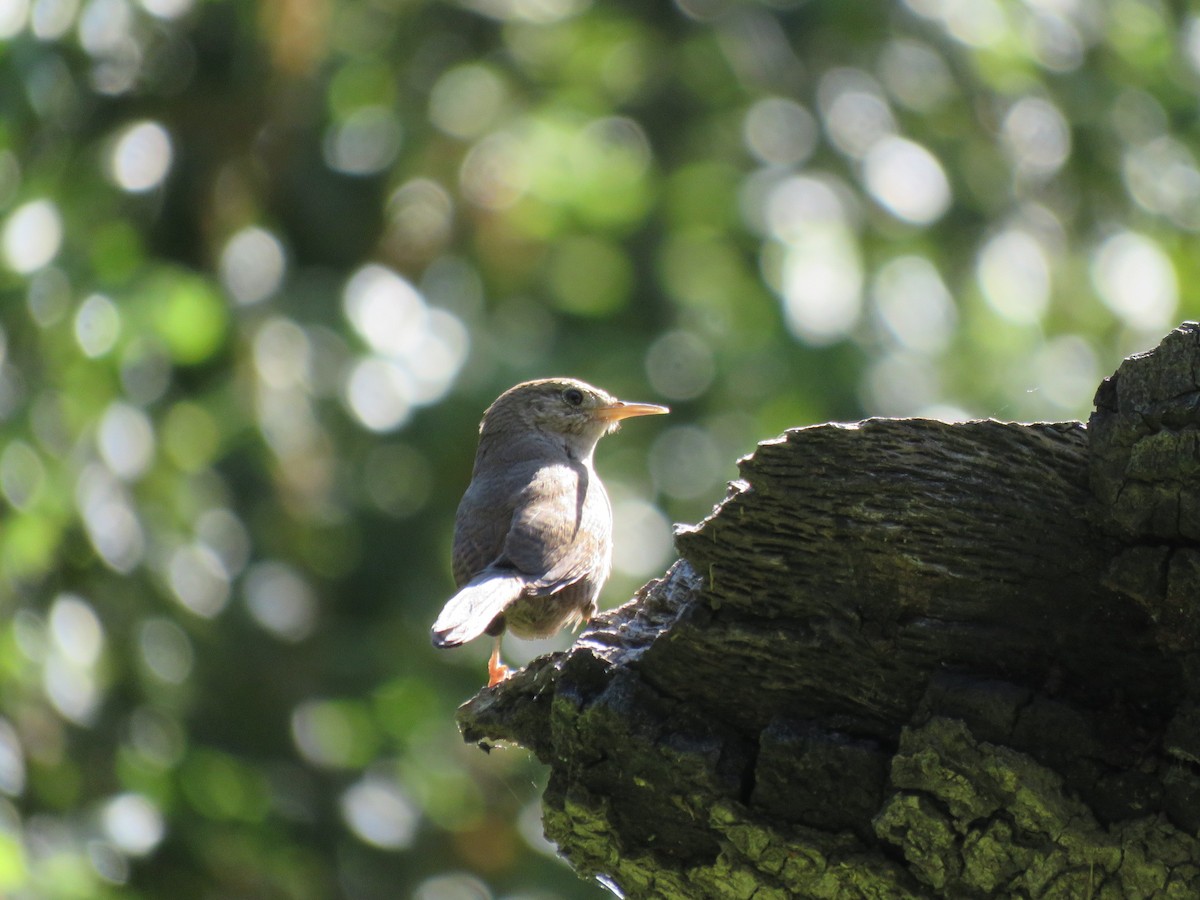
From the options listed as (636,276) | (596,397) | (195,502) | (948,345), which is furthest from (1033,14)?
(195,502)

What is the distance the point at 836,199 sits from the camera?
8484 millimetres

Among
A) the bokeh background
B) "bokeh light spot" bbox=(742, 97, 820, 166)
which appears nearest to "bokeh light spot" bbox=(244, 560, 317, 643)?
the bokeh background

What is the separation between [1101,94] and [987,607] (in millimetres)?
6636

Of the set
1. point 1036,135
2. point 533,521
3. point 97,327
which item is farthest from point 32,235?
point 1036,135

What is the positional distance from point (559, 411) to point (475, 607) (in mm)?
2339

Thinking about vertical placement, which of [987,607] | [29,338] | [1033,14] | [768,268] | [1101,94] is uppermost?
[1033,14]

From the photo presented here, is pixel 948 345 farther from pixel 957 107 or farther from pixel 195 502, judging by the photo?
pixel 195 502

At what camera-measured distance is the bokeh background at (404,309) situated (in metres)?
6.72

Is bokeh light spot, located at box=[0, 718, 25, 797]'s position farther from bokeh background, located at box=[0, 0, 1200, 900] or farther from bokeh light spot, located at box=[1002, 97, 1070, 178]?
bokeh light spot, located at box=[1002, 97, 1070, 178]

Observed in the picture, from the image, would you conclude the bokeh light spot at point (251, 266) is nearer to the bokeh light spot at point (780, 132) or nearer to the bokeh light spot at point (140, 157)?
the bokeh light spot at point (140, 157)

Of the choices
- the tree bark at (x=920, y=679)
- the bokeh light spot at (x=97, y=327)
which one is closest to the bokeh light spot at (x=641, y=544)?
the bokeh light spot at (x=97, y=327)

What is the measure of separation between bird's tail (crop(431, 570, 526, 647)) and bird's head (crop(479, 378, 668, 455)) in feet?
5.70

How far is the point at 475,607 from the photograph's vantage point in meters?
4.21

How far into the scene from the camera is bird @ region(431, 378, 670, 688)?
4.65 m
